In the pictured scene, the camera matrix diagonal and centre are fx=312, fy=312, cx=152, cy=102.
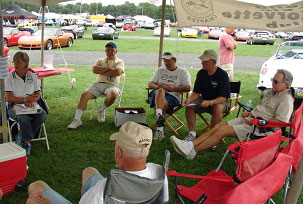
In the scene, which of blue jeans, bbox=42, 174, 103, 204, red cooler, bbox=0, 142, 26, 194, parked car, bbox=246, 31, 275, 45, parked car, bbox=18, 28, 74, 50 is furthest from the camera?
parked car, bbox=246, 31, 275, 45

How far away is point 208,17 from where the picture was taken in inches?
144

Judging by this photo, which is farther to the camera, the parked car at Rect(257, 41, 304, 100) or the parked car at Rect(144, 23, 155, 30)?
the parked car at Rect(144, 23, 155, 30)

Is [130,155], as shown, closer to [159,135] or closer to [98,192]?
[98,192]

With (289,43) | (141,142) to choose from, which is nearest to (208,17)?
(141,142)

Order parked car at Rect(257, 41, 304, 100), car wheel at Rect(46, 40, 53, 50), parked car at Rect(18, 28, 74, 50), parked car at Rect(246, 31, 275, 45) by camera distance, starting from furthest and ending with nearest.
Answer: parked car at Rect(246, 31, 275, 45)
car wheel at Rect(46, 40, 53, 50)
parked car at Rect(18, 28, 74, 50)
parked car at Rect(257, 41, 304, 100)

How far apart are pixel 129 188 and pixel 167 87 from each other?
306 cm

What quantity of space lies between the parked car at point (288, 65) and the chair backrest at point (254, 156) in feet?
12.8

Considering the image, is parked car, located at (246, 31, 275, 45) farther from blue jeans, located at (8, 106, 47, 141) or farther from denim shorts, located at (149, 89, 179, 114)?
blue jeans, located at (8, 106, 47, 141)

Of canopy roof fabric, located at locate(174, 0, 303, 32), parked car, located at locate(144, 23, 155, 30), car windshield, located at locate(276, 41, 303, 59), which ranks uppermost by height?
parked car, located at locate(144, 23, 155, 30)

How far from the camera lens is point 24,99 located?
374 cm

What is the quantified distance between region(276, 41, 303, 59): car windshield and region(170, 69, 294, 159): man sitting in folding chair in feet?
14.8

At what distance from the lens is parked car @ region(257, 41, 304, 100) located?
6.18 meters

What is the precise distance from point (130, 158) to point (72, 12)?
49.3 meters

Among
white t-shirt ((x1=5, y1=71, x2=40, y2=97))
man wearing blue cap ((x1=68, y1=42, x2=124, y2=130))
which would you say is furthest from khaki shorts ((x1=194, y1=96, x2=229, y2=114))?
white t-shirt ((x1=5, y1=71, x2=40, y2=97))
